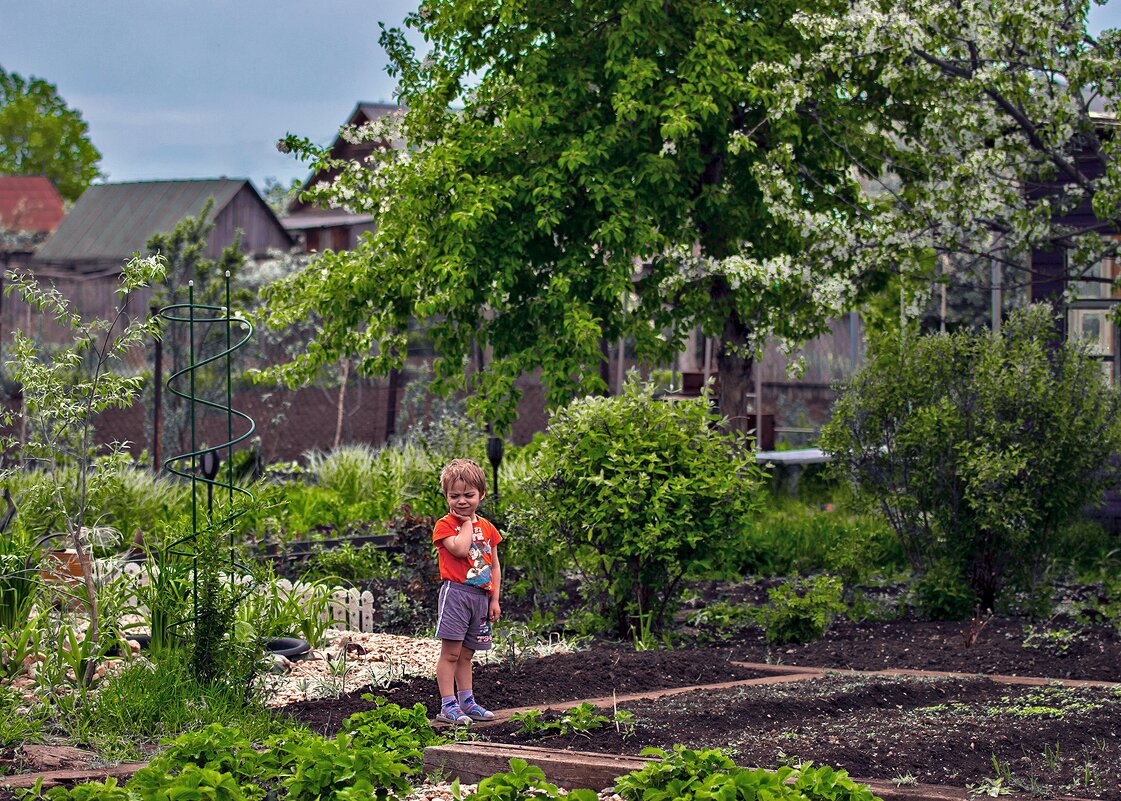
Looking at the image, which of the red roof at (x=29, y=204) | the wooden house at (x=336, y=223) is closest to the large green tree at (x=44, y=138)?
the red roof at (x=29, y=204)

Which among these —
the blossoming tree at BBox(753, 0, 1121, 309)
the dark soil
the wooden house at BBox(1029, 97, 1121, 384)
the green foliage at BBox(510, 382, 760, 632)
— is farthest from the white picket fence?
the wooden house at BBox(1029, 97, 1121, 384)

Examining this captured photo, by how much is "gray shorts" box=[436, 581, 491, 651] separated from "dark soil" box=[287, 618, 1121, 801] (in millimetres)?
343

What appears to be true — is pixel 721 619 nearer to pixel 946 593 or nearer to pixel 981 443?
pixel 946 593

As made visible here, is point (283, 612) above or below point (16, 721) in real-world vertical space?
above

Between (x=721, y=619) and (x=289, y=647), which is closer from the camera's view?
(x=289, y=647)

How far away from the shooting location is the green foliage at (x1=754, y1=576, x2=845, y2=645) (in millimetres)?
6887

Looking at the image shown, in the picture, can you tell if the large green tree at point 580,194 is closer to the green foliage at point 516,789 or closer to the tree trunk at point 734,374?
the tree trunk at point 734,374

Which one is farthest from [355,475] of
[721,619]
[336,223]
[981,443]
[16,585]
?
[336,223]

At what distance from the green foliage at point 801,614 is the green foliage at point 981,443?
0.90 meters

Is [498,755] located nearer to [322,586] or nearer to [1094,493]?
[322,586]

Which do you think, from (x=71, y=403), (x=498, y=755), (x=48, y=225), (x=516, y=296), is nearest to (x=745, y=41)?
(x=516, y=296)

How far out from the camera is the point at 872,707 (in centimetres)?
491

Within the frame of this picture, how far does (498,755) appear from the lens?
4.03m

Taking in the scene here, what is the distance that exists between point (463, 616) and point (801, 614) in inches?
103
